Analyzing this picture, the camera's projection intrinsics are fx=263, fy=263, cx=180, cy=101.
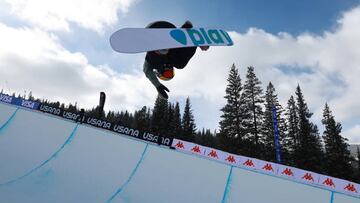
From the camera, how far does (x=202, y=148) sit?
16.4 metres

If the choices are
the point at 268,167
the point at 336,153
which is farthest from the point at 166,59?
the point at 336,153

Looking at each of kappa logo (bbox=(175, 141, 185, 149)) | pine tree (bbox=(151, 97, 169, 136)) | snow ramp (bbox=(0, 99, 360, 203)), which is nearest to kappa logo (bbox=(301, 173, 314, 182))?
kappa logo (bbox=(175, 141, 185, 149))

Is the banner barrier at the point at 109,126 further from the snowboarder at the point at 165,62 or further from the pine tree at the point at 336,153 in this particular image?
the pine tree at the point at 336,153

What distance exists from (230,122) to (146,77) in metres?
27.5

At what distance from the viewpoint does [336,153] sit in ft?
104

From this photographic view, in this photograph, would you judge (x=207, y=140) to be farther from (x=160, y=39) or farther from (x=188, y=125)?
(x=160, y=39)

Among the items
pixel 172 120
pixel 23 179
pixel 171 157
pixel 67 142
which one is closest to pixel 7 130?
pixel 67 142

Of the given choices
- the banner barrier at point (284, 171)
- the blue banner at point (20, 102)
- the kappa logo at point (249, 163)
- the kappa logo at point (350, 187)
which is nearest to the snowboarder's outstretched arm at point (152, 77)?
the banner barrier at point (284, 171)

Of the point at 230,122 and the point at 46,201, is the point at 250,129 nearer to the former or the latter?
the point at 230,122

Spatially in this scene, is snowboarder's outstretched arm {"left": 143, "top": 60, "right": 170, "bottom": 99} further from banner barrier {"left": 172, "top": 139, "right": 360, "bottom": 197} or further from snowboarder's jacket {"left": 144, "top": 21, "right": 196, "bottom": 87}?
banner barrier {"left": 172, "top": 139, "right": 360, "bottom": 197}

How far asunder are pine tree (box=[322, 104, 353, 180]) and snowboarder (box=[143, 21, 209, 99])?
1301 inches

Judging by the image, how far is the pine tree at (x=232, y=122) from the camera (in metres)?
30.1

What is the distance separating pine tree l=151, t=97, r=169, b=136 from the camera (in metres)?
43.4

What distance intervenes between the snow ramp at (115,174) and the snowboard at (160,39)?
349cm
